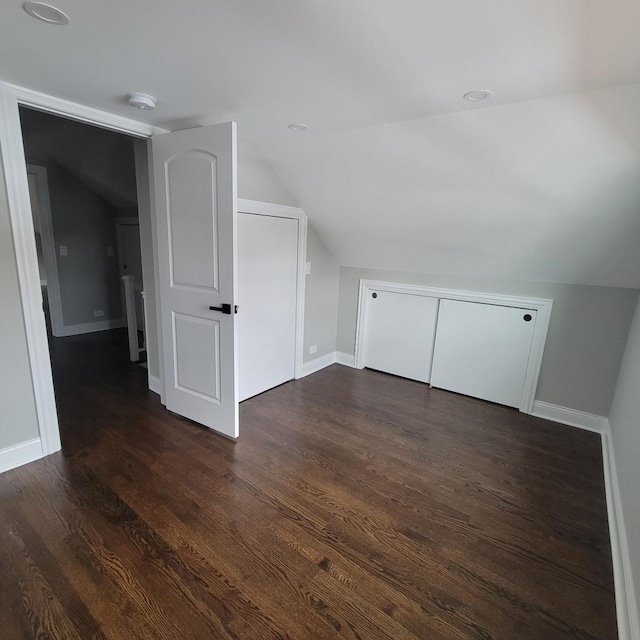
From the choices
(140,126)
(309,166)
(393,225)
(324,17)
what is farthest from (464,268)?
(140,126)

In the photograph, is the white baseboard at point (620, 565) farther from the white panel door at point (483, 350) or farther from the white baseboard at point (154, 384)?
the white baseboard at point (154, 384)

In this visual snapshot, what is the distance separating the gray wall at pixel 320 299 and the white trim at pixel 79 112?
161cm

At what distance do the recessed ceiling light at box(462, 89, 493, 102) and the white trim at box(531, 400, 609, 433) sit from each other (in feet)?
8.15

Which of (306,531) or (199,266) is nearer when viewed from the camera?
(306,531)

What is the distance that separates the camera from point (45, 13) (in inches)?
51.3

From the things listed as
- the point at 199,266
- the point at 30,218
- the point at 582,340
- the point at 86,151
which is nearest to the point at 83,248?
the point at 86,151

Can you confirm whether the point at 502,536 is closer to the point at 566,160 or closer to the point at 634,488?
the point at 634,488

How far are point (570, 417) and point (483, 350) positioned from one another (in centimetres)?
85

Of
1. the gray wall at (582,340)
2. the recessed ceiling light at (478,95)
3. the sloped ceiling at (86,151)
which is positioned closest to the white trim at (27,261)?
the sloped ceiling at (86,151)

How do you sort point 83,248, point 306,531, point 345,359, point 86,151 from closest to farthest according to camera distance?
point 306,531 → point 86,151 → point 345,359 → point 83,248

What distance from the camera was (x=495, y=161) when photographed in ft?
7.22

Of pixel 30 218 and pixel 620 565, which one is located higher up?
pixel 30 218

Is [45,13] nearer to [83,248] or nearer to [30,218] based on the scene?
[30,218]

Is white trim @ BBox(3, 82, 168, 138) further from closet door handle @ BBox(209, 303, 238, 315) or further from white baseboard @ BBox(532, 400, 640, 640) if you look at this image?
white baseboard @ BBox(532, 400, 640, 640)
